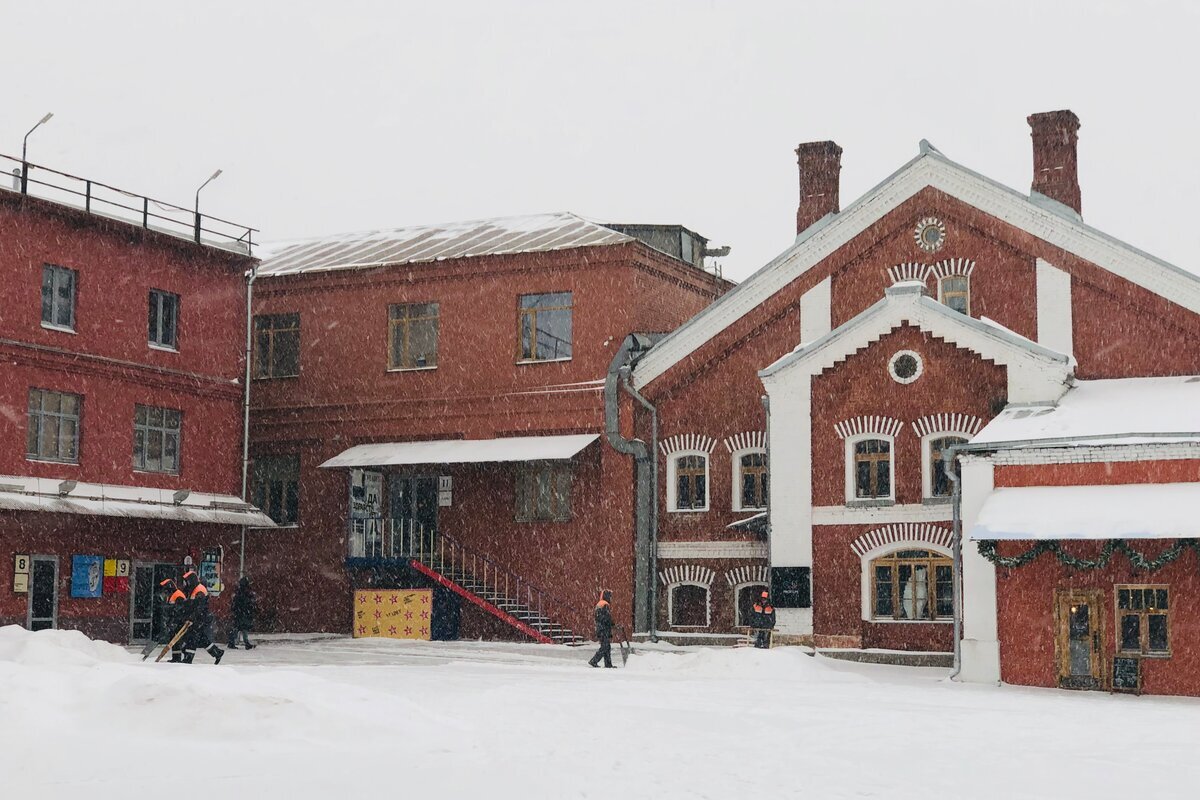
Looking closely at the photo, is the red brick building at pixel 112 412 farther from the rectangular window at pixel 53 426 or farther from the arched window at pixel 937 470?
the arched window at pixel 937 470

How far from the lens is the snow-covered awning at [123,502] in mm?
29266

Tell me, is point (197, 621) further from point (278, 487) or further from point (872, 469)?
point (278, 487)

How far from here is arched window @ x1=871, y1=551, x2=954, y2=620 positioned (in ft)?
92.6

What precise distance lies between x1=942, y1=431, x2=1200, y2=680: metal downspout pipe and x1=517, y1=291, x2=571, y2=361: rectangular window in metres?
10.7

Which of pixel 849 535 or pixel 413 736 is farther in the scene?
pixel 849 535

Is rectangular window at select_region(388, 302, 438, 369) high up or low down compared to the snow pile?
up

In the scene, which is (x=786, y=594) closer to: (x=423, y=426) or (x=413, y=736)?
(x=423, y=426)

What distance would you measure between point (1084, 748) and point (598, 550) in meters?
18.1

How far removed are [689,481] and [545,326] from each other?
492cm

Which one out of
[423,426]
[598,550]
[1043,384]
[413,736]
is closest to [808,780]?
[413,736]

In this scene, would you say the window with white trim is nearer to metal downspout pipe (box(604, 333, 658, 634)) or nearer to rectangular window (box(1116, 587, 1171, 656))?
metal downspout pipe (box(604, 333, 658, 634))

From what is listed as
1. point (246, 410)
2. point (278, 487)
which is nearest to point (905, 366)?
point (246, 410)

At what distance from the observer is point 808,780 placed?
13.1 meters

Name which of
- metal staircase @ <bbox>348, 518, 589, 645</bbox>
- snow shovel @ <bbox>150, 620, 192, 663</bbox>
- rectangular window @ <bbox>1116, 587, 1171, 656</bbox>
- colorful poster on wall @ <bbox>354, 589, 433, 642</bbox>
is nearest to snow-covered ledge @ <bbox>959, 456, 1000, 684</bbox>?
rectangular window @ <bbox>1116, 587, 1171, 656</bbox>
